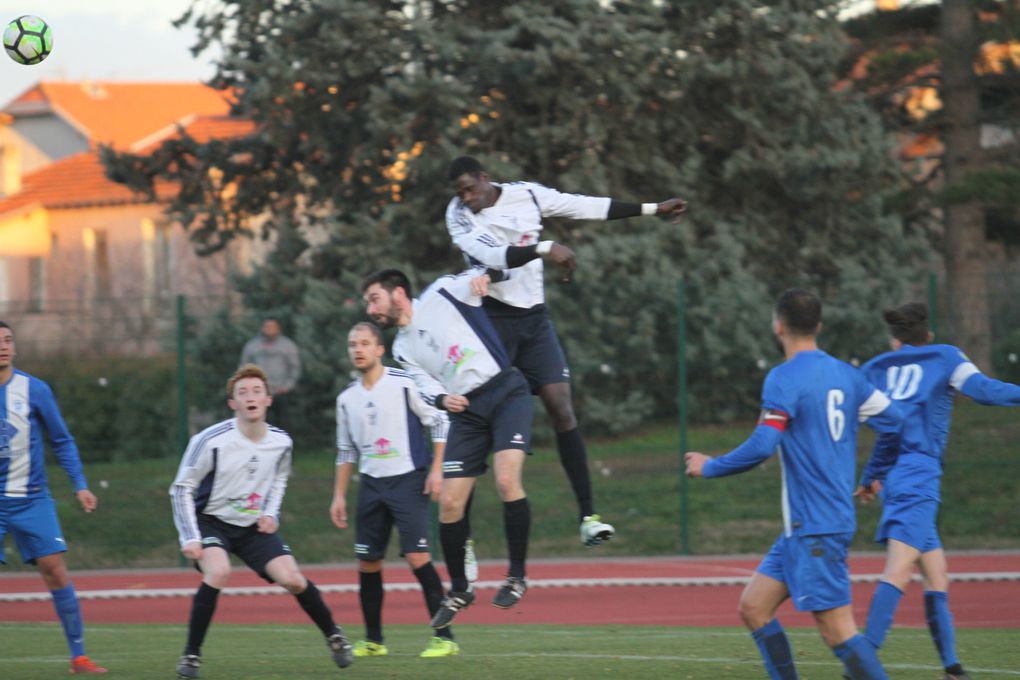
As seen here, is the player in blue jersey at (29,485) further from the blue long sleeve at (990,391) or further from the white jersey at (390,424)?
the blue long sleeve at (990,391)

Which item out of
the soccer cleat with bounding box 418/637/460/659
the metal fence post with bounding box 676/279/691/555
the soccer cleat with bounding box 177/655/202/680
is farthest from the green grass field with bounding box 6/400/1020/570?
the soccer cleat with bounding box 177/655/202/680

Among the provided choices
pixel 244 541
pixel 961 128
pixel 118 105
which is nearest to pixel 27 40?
pixel 244 541

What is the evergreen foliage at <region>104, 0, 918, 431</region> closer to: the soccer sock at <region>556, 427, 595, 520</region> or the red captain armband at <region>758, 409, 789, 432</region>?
the soccer sock at <region>556, 427, 595, 520</region>

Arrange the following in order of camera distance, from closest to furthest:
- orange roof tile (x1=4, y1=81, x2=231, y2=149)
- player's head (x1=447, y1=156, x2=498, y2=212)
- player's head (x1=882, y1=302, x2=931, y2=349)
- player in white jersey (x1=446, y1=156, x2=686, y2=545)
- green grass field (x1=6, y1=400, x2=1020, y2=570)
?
player's head (x1=882, y1=302, x2=931, y2=349), player in white jersey (x1=446, y1=156, x2=686, y2=545), player's head (x1=447, y1=156, x2=498, y2=212), green grass field (x1=6, y1=400, x2=1020, y2=570), orange roof tile (x1=4, y1=81, x2=231, y2=149)

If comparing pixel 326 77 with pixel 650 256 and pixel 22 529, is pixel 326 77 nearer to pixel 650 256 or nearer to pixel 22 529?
pixel 650 256

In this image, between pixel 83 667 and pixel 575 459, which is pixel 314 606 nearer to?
pixel 83 667

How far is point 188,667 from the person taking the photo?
27.8 feet

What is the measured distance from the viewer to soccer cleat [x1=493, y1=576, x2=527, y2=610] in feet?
28.9

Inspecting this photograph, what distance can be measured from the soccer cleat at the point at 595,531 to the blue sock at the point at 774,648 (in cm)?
229

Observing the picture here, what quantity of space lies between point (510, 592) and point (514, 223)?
87.5 inches

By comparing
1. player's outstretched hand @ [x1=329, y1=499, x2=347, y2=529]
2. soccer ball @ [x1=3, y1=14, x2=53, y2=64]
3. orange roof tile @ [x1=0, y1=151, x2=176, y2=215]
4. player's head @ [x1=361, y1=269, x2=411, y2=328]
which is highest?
orange roof tile @ [x1=0, y1=151, x2=176, y2=215]

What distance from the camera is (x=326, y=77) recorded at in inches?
806

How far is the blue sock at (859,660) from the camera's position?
251 inches

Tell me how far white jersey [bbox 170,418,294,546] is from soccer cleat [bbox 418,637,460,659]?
1.47 m
